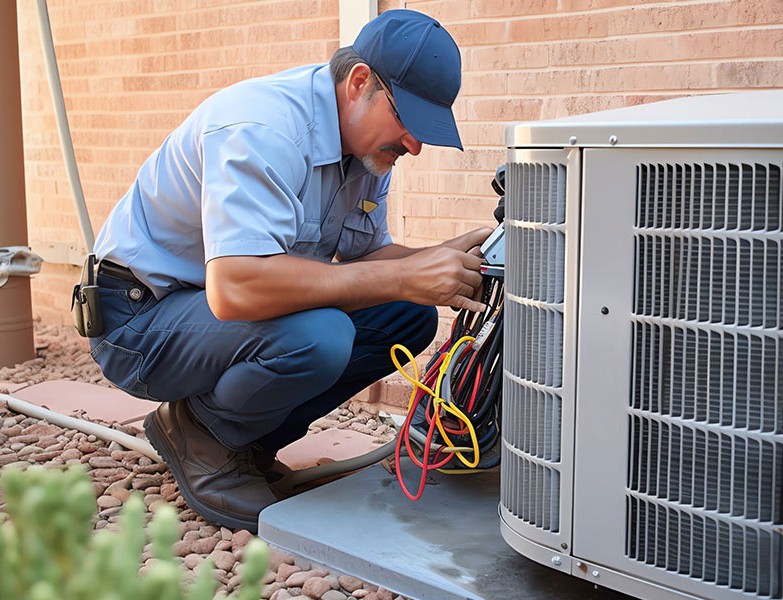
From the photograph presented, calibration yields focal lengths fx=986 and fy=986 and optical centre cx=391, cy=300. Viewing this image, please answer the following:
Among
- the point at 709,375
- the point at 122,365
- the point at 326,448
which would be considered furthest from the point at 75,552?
the point at 326,448

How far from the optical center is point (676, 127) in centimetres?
156

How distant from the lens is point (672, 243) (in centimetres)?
161

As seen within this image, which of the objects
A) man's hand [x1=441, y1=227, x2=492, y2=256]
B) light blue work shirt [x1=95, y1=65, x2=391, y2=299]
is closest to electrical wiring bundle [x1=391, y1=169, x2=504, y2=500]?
man's hand [x1=441, y1=227, x2=492, y2=256]

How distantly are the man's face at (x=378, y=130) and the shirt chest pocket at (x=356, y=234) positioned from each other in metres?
0.25

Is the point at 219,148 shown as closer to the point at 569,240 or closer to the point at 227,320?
the point at 227,320

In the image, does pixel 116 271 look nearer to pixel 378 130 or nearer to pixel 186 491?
pixel 186 491

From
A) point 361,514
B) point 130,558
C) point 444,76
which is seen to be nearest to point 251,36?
point 444,76

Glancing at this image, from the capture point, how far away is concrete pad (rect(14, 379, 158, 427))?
363cm

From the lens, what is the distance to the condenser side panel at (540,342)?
1.76 metres

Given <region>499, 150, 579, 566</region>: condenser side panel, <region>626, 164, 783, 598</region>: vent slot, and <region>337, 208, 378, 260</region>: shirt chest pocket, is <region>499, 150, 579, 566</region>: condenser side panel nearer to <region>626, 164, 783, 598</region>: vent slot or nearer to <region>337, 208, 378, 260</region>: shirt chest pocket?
<region>626, 164, 783, 598</region>: vent slot

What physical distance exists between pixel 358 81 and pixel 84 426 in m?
1.63

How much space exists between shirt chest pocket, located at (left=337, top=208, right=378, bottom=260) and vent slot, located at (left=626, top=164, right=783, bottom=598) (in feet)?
3.99

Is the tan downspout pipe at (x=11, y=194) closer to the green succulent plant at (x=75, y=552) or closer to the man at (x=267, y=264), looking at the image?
the man at (x=267, y=264)

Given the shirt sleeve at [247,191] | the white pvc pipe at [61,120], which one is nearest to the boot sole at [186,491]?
the shirt sleeve at [247,191]
